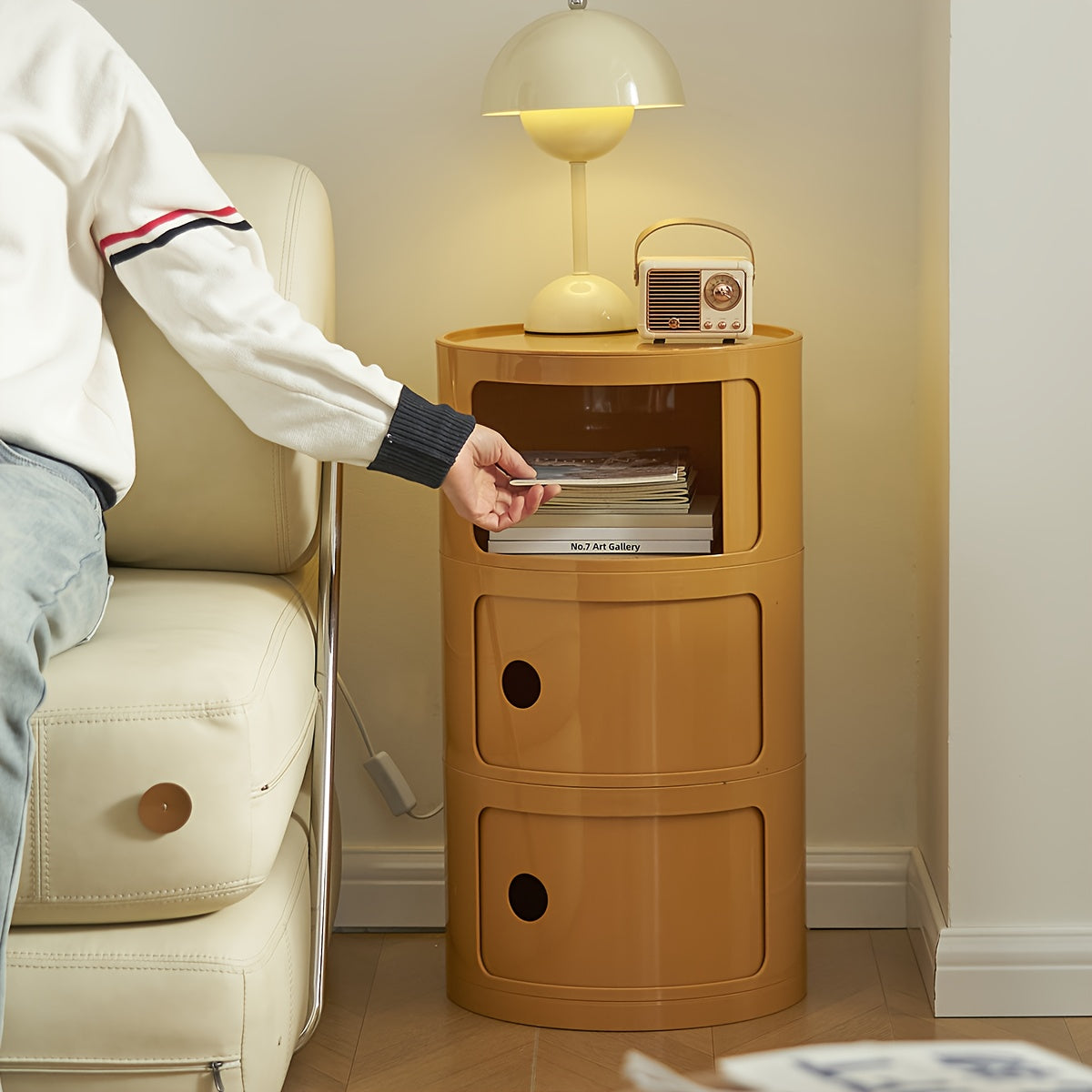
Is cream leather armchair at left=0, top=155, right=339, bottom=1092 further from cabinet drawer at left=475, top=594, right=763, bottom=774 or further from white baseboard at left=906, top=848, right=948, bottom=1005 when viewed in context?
white baseboard at left=906, top=848, right=948, bottom=1005

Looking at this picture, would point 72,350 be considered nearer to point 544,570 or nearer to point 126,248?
point 126,248

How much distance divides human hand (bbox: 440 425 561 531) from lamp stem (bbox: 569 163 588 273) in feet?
1.13

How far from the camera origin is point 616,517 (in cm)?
155

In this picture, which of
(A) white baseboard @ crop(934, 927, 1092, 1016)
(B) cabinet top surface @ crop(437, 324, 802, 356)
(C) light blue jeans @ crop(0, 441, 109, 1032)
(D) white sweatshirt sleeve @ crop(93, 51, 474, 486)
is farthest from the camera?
(A) white baseboard @ crop(934, 927, 1092, 1016)

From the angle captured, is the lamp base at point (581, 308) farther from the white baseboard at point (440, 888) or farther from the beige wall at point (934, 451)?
the white baseboard at point (440, 888)

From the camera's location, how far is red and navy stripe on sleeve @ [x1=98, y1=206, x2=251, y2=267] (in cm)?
139

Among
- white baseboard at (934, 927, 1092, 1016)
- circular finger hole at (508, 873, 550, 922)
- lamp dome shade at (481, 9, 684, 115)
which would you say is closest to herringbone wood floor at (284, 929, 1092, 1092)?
white baseboard at (934, 927, 1092, 1016)

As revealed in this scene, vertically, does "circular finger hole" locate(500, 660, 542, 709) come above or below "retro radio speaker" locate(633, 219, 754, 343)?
below

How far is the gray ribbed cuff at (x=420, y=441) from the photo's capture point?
137 centimetres

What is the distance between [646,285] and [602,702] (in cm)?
45

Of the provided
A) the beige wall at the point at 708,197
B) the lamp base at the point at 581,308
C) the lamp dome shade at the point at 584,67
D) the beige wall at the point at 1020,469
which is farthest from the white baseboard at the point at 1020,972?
the lamp dome shade at the point at 584,67

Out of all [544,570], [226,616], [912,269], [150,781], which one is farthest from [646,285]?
[150,781]

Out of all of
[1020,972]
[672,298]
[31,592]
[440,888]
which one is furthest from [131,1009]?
[1020,972]

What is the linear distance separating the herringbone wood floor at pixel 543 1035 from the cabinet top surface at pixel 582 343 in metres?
0.75
